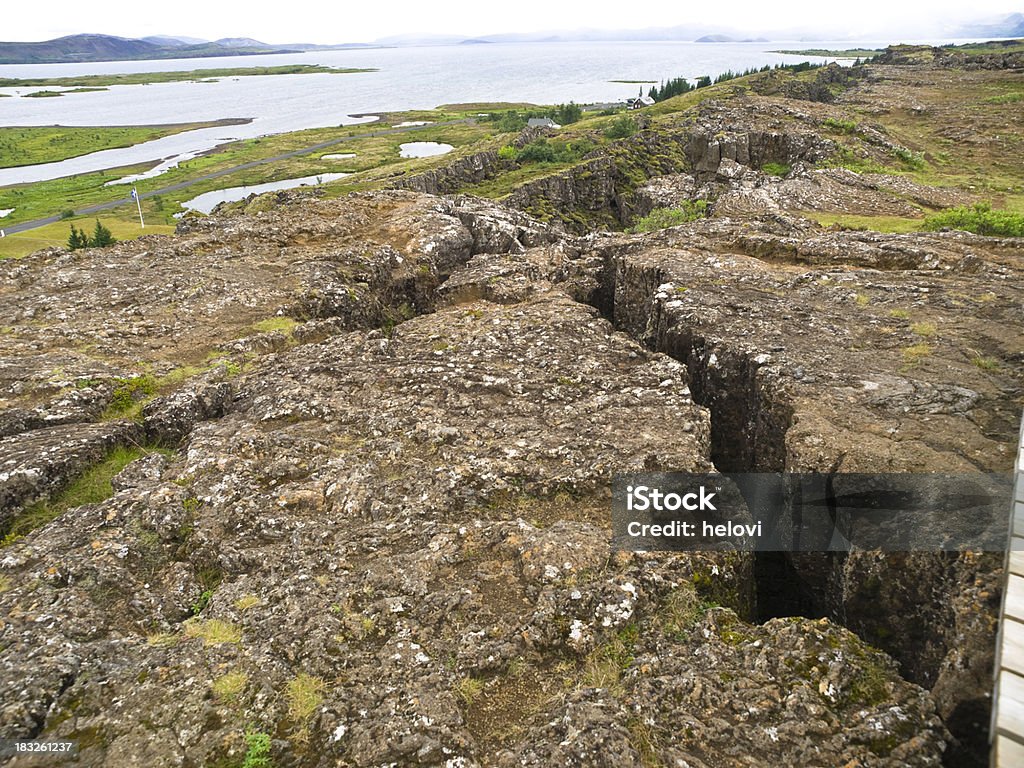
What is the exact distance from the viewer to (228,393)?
547 inches

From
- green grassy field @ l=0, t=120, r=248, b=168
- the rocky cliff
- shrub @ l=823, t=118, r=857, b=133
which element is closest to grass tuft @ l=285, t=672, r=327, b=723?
the rocky cliff

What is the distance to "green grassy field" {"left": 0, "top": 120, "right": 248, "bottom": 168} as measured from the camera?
149875 mm

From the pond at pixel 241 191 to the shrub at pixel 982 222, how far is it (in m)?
98.2

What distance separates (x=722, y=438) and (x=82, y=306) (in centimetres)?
1897

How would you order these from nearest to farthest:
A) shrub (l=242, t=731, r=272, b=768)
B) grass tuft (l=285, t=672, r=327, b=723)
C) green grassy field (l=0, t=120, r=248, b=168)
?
1. shrub (l=242, t=731, r=272, b=768)
2. grass tuft (l=285, t=672, r=327, b=723)
3. green grassy field (l=0, t=120, r=248, b=168)

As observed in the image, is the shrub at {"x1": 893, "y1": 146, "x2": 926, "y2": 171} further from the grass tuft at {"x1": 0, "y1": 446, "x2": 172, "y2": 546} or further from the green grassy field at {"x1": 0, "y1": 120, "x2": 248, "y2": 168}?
the green grassy field at {"x1": 0, "y1": 120, "x2": 248, "y2": 168}

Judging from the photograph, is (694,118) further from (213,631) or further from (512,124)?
(213,631)

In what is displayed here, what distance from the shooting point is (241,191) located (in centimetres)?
10981

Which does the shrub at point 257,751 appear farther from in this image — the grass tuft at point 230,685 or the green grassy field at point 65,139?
the green grassy field at point 65,139

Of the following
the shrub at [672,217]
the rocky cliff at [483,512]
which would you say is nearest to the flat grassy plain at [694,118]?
the shrub at [672,217]

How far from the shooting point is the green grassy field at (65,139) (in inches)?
5901

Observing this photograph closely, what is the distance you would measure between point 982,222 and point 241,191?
114293 millimetres

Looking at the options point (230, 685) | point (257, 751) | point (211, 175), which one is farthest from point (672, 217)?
point (211, 175)

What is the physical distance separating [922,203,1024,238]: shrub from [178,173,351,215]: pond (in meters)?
98.2
